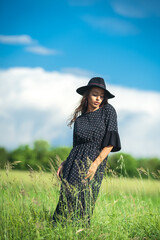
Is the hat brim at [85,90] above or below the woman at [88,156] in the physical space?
above

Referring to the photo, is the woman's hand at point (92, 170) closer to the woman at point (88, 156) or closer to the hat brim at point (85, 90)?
the woman at point (88, 156)

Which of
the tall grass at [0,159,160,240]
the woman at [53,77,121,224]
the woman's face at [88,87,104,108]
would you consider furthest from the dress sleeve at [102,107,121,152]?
the tall grass at [0,159,160,240]

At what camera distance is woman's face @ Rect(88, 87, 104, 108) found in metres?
3.90

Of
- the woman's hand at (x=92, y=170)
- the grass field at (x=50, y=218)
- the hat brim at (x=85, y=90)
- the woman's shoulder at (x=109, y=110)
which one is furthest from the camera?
the hat brim at (x=85, y=90)

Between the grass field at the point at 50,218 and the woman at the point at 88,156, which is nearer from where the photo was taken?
the grass field at the point at 50,218

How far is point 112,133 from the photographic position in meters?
3.65

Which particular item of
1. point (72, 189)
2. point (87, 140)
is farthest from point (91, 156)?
point (72, 189)

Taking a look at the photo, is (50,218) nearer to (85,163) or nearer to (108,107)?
(85,163)

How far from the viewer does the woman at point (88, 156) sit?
3.51 metres

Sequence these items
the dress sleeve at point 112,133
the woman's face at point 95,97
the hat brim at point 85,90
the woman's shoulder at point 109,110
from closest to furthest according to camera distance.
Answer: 1. the dress sleeve at point 112,133
2. the woman's shoulder at point 109,110
3. the woman's face at point 95,97
4. the hat brim at point 85,90

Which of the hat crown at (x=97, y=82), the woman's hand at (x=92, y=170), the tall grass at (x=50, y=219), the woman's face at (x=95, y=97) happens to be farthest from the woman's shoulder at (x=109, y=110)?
the tall grass at (x=50, y=219)

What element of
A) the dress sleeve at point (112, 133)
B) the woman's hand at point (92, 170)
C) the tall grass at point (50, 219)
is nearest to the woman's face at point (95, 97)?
the dress sleeve at point (112, 133)

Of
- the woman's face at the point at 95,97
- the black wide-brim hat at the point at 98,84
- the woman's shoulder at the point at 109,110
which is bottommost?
the woman's shoulder at the point at 109,110

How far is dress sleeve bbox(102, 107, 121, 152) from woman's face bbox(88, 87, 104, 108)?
21 centimetres
